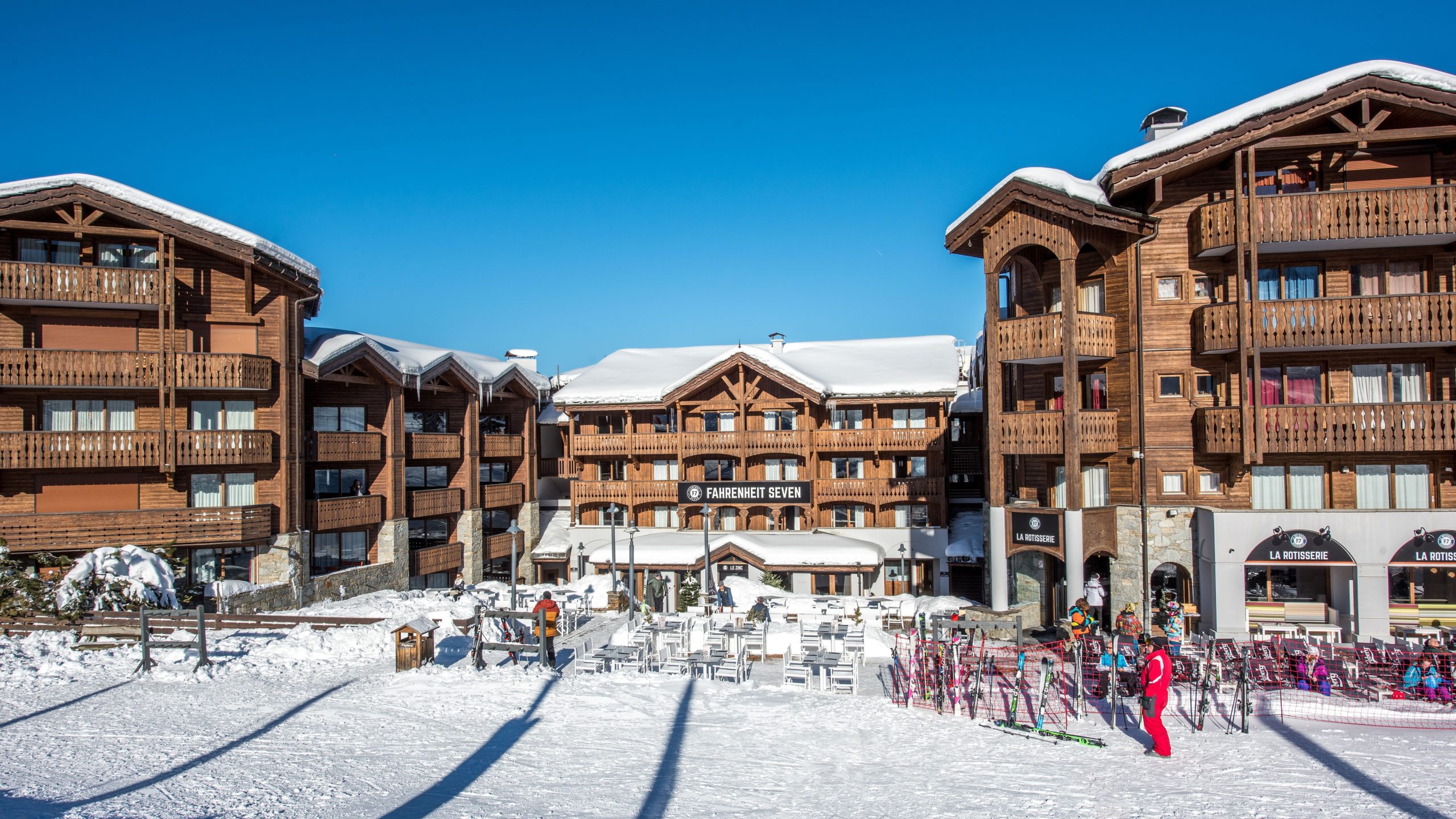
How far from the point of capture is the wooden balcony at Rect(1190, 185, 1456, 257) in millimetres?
19406

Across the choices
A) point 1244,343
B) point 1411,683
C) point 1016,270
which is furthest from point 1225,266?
point 1411,683

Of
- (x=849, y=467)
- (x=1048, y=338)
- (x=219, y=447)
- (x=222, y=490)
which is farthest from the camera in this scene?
(x=849, y=467)

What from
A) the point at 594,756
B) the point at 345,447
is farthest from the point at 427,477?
the point at 594,756

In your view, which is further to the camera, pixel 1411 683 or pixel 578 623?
pixel 578 623

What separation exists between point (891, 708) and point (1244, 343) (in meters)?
12.5

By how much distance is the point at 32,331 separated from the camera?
25094mm

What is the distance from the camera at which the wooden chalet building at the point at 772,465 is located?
3195 cm

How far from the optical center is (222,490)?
26.4 meters

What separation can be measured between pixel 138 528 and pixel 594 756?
19540 mm

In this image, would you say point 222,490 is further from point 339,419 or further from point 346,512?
point 339,419

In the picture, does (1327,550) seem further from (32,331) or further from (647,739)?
(32,331)

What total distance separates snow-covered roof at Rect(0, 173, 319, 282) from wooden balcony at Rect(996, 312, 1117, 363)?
21.1 meters

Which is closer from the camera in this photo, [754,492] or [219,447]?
[219,447]

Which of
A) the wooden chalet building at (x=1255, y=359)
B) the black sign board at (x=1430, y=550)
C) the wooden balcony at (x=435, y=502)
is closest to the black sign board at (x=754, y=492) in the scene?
the wooden balcony at (x=435, y=502)
